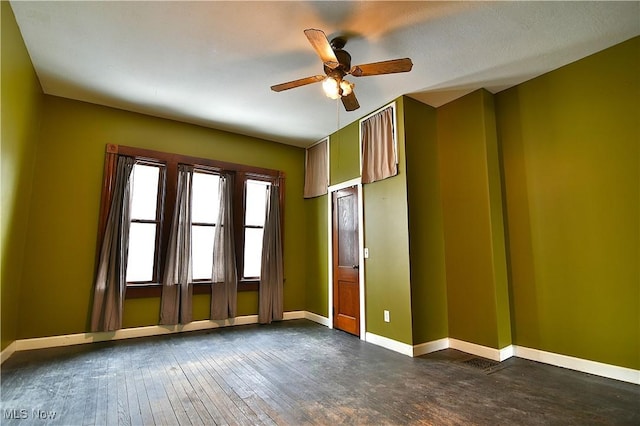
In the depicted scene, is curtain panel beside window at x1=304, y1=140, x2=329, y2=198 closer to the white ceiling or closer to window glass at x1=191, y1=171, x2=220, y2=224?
the white ceiling

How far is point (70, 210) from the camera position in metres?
4.07

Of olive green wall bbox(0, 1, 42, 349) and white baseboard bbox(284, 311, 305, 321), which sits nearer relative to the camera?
olive green wall bbox(0, 1, 42, 349)

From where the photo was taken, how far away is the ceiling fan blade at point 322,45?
2.32 m

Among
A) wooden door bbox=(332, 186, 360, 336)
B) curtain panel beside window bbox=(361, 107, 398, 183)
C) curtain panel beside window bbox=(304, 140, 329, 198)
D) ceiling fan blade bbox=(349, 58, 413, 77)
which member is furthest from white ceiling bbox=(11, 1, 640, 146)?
wooden door bbox=(332, 186, 360, 336)

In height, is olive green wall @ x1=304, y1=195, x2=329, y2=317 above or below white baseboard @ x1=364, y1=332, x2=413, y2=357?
above

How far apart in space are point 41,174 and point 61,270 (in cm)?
121

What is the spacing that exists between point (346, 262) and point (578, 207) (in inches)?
111

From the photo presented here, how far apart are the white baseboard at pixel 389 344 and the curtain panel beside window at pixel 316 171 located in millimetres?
2364

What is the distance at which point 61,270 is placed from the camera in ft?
12.9

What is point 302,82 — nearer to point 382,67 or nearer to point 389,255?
point 382,67

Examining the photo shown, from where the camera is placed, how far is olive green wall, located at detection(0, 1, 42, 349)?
2686 millimetres

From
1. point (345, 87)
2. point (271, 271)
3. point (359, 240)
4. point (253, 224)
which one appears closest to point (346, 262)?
point (359, 240)

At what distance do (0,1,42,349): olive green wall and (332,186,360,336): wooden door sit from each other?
12.4 ft

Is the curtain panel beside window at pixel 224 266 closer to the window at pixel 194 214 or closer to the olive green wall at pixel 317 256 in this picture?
the window at pixel 194 214
